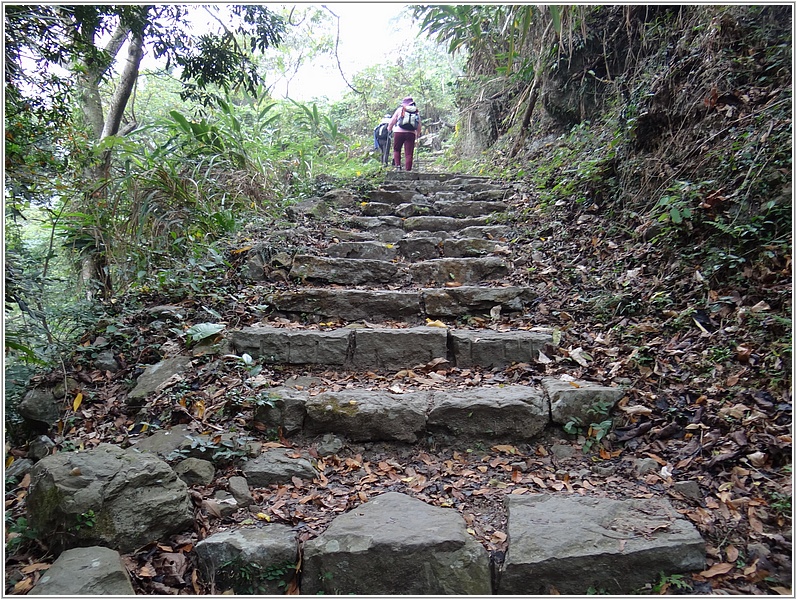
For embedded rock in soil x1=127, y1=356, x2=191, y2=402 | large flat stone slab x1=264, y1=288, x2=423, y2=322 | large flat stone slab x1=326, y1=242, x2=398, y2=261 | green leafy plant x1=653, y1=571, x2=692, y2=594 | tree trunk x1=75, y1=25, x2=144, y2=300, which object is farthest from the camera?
large flat stone slab x1=326, y1=242, x2=398, y2=261

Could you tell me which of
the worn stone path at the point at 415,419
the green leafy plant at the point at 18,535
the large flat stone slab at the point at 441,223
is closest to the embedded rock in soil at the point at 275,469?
the worn stone path at the point at 415,419

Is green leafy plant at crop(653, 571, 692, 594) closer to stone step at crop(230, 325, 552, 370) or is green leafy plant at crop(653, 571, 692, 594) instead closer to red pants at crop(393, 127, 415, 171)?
stone step at crop(230, 325, 552, 370)

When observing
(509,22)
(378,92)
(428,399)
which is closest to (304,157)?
(509,22)

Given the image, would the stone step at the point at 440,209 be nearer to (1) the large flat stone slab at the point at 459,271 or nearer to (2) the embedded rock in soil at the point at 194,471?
(1) the large flat stone slab at the point at 459,271

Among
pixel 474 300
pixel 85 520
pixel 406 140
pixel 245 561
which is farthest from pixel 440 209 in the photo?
pixel 85 520

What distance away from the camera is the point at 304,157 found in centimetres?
673

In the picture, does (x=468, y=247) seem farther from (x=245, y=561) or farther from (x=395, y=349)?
(x=245, y=561)

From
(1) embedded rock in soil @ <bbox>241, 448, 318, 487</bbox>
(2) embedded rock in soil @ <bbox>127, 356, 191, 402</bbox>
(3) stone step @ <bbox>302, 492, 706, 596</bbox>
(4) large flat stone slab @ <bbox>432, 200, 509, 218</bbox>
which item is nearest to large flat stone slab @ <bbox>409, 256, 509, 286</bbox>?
(4) large flat stone slab @ <bbox>432, 200, 509, 218</bbox>

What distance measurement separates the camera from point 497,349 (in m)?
2.96

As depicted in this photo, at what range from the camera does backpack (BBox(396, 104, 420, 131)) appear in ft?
→ 23.9

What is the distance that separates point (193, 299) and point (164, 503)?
1896 millimetres

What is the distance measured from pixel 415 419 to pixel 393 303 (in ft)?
4.27

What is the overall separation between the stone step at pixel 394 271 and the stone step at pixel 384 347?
3.22ft

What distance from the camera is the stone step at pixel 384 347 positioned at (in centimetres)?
296
